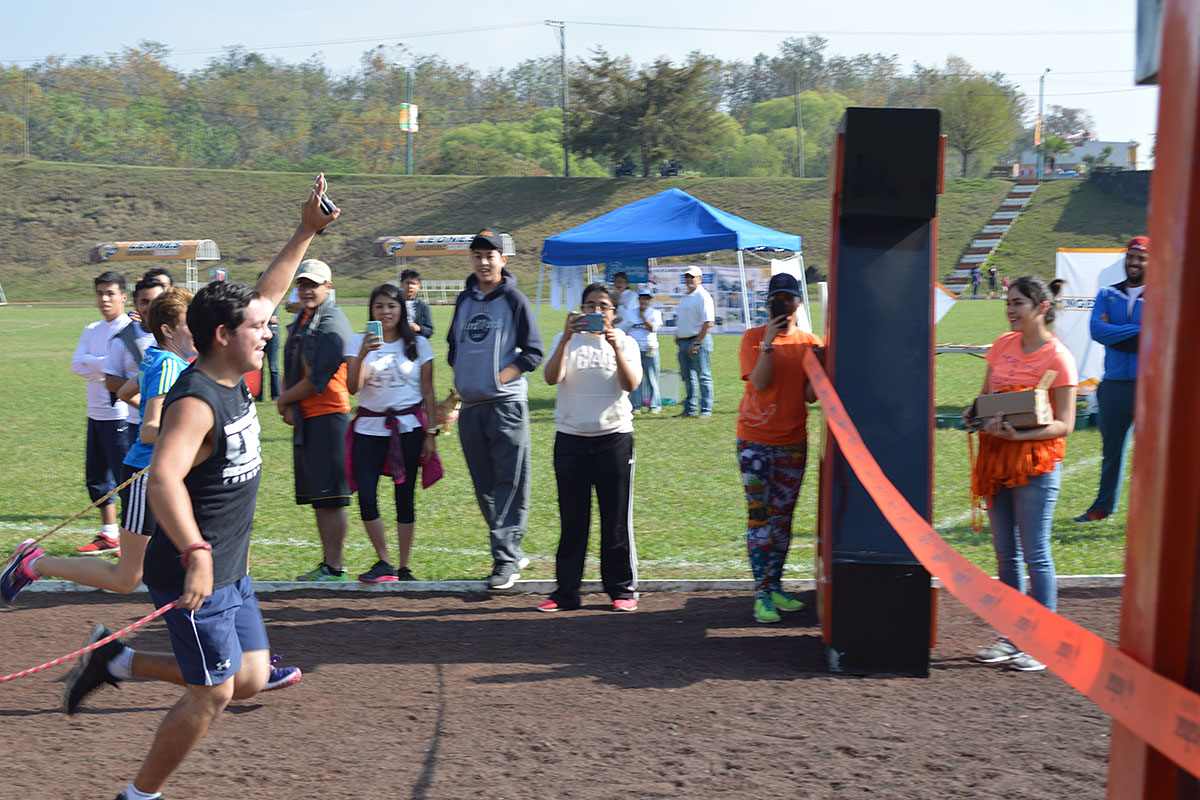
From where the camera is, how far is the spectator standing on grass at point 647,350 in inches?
570

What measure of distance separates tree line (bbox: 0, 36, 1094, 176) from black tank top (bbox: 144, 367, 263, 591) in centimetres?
7022

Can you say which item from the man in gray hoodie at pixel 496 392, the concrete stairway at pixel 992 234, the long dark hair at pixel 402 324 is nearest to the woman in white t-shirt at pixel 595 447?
the man in gray hoodie at pixel 496 392

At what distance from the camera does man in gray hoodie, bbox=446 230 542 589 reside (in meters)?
6.75

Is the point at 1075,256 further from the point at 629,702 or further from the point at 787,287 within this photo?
the point at 629,702

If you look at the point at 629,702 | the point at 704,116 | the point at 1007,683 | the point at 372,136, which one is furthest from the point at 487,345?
the point at 372,136

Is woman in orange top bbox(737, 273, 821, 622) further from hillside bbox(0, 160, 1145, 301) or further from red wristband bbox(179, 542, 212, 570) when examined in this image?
hillside bbox(0, 160, 1145, 301)

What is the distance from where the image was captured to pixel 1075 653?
2.64 m

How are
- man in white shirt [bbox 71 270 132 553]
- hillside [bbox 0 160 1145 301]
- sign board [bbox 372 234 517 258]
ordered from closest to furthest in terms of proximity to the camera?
man in white shirt [bbox 71 270 132 553]
sign board [bbox 372 234 517 258]
hillside [bbox 0 160 1145 301]

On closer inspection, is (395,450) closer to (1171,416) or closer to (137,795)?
(137,795)

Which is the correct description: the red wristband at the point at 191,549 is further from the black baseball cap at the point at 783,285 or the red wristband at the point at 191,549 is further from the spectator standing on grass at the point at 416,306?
the spectator standing on grass at the point at 416,306

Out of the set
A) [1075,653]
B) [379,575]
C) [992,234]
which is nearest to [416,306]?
[379,575]

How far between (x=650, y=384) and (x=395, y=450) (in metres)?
8.51

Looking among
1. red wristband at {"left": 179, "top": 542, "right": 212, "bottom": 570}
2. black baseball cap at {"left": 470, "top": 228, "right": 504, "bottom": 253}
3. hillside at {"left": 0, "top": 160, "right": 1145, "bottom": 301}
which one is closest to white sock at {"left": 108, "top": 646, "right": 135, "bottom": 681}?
red wristband at {"left": 179, "top": 542, "right": 212, "bottom": 570}

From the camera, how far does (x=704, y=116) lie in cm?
7325
